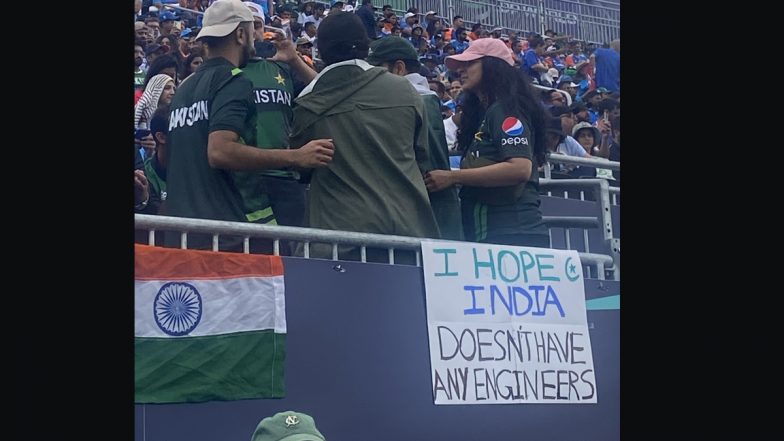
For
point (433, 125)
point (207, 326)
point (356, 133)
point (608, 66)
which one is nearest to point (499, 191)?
point (433, 125)

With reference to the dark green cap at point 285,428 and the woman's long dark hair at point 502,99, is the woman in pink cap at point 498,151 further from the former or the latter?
the dark green cap at point 285,428

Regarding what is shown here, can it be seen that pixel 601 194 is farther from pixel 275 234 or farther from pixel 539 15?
pixel 539 15

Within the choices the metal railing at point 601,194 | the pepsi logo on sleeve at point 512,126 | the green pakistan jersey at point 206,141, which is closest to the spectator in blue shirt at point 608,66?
the metal railing at point 601,194

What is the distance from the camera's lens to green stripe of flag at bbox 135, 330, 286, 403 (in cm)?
472

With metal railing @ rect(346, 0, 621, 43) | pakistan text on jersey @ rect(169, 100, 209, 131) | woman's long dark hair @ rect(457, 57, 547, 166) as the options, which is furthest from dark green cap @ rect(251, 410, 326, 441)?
metal railing @ rect(346, 0, 621, 43)

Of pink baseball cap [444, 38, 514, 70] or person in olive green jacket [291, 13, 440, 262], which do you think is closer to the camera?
person in olive green jacket [291, 13, 440, 262]

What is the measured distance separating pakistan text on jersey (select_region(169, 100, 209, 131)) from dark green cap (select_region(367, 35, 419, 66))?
3.03 ft

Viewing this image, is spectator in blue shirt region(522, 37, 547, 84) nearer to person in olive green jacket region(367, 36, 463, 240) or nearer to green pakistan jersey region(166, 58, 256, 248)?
person in olive green jacket region(367, 36, 463, 240)

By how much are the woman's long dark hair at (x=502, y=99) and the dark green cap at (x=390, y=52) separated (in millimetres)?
399

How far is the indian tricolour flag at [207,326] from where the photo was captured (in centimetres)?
473

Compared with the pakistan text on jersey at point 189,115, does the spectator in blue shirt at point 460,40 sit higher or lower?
higher

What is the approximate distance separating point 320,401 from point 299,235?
0.65 metres

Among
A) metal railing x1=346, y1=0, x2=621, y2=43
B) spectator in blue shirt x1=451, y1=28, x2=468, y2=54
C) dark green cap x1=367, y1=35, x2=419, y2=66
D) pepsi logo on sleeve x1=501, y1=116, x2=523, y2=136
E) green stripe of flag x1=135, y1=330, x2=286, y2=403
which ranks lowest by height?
green stripe of flag x1=135, y1=330, x2=286, y2=403
